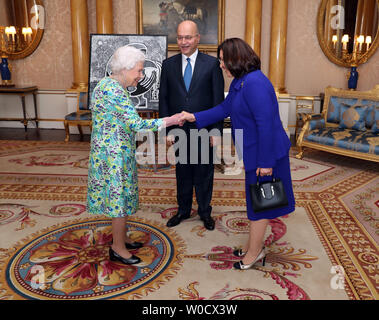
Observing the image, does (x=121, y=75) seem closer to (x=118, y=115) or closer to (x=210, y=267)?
(x=118, y=115)

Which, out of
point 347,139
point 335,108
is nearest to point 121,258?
point 347,139

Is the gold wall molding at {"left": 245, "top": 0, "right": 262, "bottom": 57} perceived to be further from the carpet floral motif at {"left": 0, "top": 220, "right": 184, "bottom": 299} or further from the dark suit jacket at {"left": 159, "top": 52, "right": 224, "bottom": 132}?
the carpet floral motif at {"left": 0, "top": 220, "right": 184, "bottom": 299}

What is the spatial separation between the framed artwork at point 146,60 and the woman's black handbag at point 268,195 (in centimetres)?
277

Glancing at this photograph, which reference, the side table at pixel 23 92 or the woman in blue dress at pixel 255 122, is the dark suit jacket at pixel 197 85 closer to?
the woman in blue dress at pixel 255 122

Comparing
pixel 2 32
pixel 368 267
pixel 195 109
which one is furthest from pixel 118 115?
pixel 2 32

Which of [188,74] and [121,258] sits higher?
[188,74]

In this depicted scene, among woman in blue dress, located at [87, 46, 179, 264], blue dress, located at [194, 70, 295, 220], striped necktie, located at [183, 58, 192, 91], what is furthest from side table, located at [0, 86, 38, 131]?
blue dress, located at [194, 70, 295, 220]

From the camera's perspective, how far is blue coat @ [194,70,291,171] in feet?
7.40

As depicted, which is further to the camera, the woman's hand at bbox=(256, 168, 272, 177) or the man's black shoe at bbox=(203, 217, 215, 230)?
the man's black shoe at bbox=(203, 217, 215, 230)

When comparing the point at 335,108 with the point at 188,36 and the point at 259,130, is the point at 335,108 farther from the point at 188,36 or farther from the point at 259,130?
the point at 259,130

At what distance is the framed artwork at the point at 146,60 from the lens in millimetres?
4918

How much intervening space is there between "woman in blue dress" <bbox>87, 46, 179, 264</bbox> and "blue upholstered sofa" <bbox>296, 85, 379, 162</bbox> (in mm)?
3609

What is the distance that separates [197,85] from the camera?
3125 millimetres

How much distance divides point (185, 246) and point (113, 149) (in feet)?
3.54
